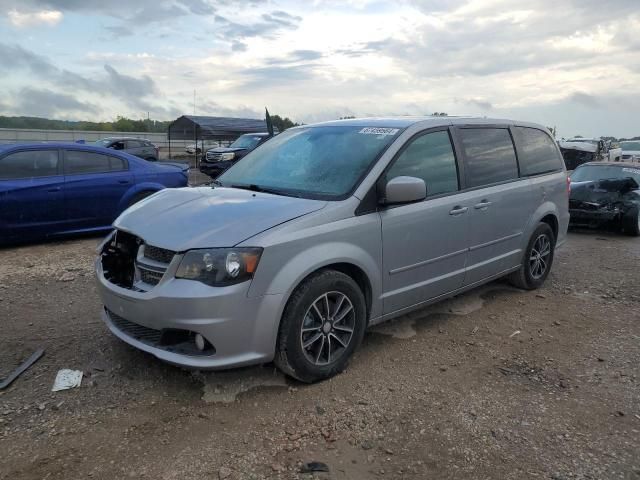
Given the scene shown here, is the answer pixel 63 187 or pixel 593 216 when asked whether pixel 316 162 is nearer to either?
pixel 63 187

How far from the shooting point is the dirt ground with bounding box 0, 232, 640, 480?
8.96 feet

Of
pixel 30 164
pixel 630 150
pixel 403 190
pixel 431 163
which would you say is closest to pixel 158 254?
pixel 403 190

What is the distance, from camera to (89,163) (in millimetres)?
7688

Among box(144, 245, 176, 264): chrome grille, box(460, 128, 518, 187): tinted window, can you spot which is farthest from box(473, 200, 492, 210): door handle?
box(144, 245, 176, 264): chrome grille

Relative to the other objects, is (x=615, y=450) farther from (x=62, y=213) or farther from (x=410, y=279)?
(x=62, y=213)

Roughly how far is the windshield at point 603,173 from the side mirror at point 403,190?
26.4 feet

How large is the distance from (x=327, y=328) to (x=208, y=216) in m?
1.08

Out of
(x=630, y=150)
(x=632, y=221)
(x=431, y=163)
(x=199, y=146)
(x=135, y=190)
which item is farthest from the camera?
(x=199, y=146)

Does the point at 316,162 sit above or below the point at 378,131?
below

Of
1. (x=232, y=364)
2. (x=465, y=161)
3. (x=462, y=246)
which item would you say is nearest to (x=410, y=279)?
(x=462, y=246)

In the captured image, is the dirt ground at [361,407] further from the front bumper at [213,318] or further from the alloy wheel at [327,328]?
the front bumper at [213,318]

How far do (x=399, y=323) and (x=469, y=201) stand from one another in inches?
48.5

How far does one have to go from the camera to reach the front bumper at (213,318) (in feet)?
Answer: 10.0

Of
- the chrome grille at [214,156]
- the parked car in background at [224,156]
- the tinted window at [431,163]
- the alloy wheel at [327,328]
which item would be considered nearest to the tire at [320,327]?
the alloy wheel at [327,328]
